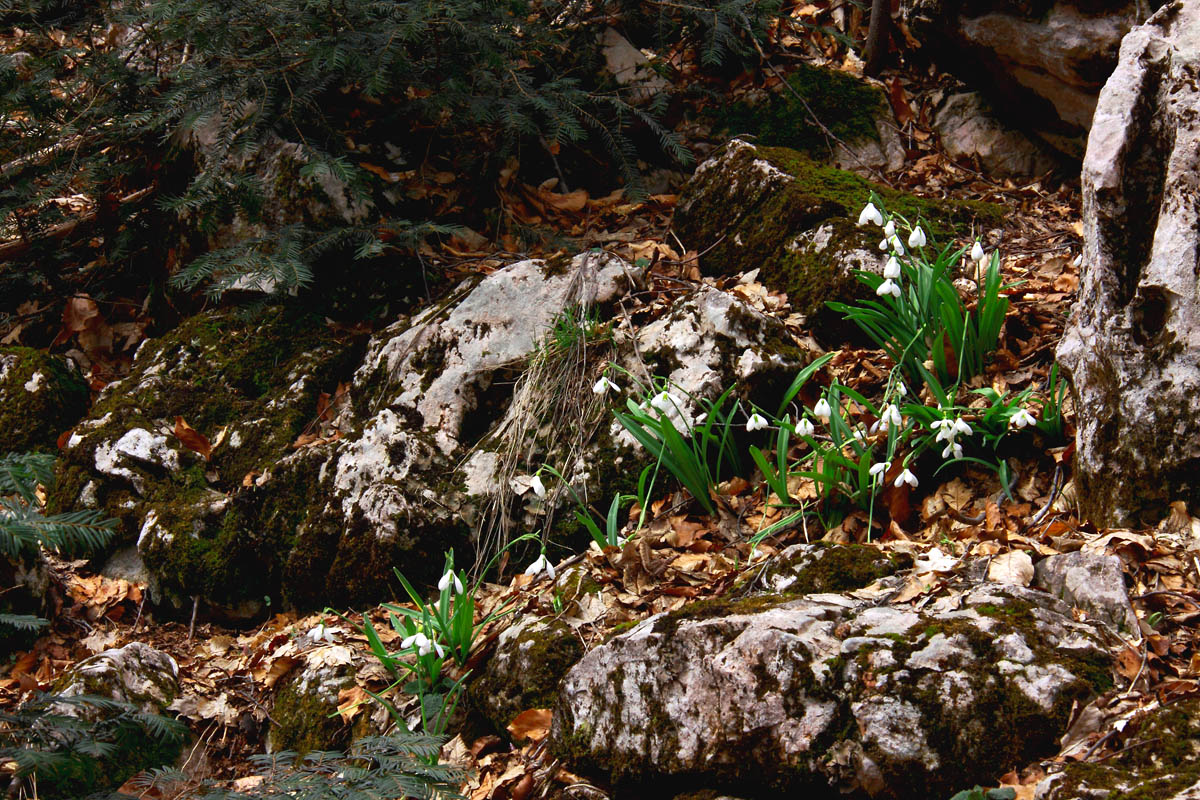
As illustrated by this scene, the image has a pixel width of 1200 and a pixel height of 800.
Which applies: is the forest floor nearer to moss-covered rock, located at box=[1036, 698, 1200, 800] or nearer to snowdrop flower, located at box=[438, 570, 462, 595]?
moss-covered rock, located at box=[1036, 698, 1200, 800]

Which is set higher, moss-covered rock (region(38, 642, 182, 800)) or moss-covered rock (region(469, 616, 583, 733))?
moss-covered rock (region(469, 616, 583, 733))

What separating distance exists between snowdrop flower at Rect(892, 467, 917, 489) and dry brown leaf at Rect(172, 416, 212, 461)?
3229mm

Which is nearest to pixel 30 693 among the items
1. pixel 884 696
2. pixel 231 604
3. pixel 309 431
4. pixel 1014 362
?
pixel 231 604

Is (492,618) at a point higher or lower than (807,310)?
lower

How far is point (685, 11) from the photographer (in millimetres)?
5055

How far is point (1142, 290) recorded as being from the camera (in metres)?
2.48

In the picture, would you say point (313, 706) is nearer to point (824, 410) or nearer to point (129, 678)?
point (129, 678)

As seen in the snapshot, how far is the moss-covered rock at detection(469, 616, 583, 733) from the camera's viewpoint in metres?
2.61

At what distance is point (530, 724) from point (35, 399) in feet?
11.9

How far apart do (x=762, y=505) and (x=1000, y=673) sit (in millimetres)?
1398

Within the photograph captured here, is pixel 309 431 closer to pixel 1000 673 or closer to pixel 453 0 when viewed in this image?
pixel 453 0

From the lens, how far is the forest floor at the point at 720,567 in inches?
85.8

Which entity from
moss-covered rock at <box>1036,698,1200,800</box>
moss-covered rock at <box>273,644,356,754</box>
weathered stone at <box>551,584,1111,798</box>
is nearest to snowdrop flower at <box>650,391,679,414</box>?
weathered stone at <box>551,584,1111,798</box>

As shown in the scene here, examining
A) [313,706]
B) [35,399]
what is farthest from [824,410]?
[35,399]
